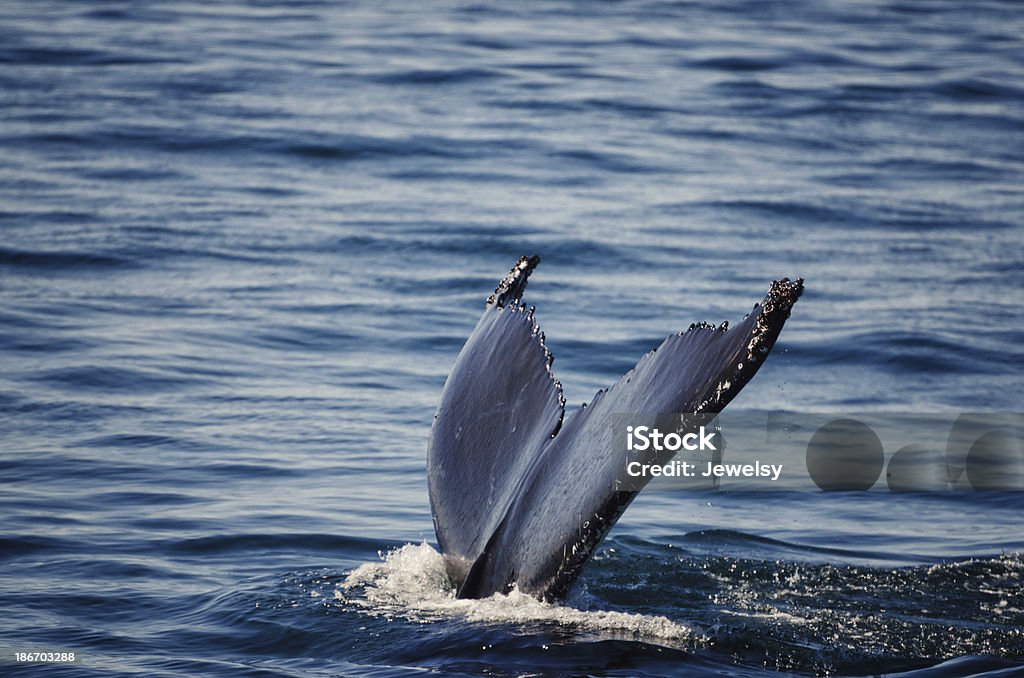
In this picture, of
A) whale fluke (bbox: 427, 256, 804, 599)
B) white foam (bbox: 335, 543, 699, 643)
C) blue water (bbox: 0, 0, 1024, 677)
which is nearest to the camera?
whale fluke (bbox: 427, 256, 804, 599)

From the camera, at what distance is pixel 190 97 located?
1906cm

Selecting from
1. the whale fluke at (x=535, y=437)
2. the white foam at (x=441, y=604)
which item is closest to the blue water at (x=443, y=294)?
the white foam at (x=441, y=604)

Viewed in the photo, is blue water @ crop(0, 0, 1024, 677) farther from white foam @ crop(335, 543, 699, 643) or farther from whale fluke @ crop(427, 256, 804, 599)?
whale fluke @ crop(427, 256, 804, 599)

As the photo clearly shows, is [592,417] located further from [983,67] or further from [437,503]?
[983,67]

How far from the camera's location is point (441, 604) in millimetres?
5160

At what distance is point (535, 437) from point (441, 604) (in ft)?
2.62

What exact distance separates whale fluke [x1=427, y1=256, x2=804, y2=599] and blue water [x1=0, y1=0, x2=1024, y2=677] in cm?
23

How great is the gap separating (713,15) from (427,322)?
15.9 m

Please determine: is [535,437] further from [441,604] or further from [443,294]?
[443,294]

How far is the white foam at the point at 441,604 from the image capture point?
4680 mm

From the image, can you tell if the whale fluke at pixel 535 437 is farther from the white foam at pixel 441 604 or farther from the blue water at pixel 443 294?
the blue water at pixel 443 294

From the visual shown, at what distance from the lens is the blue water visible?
536 centimetres

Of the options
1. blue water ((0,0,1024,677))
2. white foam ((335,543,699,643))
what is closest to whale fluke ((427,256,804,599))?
white foam ((335,543,699,643))

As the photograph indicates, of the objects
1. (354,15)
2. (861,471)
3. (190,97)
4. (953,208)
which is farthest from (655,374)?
(354,15)
